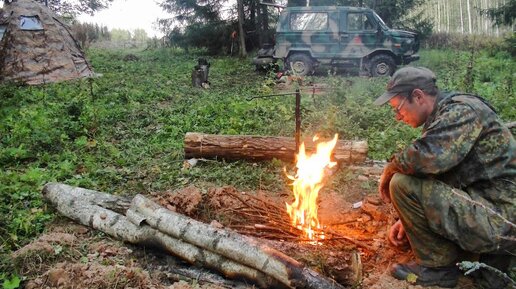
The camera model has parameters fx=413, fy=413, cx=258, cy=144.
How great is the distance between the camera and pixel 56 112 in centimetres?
820

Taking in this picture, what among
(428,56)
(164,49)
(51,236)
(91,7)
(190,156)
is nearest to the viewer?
(51,236)

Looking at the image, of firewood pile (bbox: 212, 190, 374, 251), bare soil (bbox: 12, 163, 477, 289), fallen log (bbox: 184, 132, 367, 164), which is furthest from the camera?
fallen log (bbox: 184, 132, 367, 164)

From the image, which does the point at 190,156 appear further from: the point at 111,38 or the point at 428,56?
the point at 111,38

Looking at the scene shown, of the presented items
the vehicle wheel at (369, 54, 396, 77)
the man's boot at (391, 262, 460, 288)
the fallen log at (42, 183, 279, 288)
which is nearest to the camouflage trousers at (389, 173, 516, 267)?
the man's boot at (391, 262, 460, 288)

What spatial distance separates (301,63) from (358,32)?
7.04 feet

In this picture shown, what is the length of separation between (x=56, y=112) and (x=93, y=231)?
16.7 ft

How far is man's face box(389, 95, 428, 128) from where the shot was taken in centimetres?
310

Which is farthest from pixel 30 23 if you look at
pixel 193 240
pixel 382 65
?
pixel 193 240

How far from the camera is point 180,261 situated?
356cm

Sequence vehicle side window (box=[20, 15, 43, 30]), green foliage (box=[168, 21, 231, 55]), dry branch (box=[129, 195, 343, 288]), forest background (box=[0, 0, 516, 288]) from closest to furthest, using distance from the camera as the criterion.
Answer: dry branch (box=[129, 195, 343, 288]) < forest background (box=[0, 0, 516, 288]) < vehicle side window (box=[20, 15, 43, 30]) < green foliage (box=[168, 21, 231, 55])

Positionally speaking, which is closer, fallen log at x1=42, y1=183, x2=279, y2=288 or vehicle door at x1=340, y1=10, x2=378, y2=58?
fallen log at x1=42, y1=183, x2=279, y2=288

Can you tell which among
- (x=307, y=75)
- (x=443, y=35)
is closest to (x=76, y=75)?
(x=307, y=75)

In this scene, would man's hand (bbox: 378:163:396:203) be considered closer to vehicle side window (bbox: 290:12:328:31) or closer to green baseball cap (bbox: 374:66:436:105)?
green baseball cap (bbox: 374:66:436:105)

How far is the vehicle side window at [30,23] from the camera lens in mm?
12219
